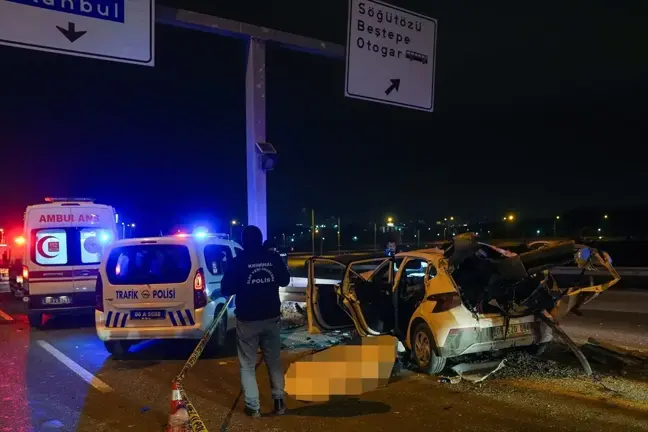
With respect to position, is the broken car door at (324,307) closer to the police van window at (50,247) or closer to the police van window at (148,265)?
the police van window at (148,265)

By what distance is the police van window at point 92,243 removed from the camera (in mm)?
11766

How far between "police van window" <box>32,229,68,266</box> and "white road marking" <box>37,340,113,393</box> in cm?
205

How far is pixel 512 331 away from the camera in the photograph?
6871 mm

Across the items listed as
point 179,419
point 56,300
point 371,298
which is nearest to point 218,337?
point 371,298

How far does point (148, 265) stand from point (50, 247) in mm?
4056

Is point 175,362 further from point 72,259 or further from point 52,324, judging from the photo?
point 52,324

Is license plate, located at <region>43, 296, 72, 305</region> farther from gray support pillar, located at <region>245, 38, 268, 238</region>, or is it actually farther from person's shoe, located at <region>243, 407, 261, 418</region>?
person's shoe, located at <region>243, 407, 261, 418</region>

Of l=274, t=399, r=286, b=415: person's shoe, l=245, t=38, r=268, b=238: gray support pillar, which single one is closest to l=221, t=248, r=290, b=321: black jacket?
l=274, t=399, r=286, b=415: person's shoe

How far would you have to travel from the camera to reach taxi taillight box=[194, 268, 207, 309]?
820cm

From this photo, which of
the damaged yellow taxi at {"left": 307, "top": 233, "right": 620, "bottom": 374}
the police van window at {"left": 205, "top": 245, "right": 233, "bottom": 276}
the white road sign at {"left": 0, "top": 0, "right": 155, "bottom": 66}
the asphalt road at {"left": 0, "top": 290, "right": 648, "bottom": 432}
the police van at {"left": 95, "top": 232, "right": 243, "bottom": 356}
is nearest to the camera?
the asphalt road at {"left": 0, "top": 290, "right": 648, "bottom": 432}

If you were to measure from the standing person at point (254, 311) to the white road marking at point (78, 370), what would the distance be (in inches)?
86.1

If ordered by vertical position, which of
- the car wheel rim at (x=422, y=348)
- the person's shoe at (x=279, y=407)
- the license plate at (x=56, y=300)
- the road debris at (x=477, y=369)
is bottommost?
the license plate at (x=56, y=300)

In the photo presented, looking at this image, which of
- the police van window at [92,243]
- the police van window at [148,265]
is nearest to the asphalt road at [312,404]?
the police van window at [148,265]

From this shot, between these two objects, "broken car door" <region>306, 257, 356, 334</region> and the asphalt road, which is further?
"broken car door" <region>306, 257, 356, 334</region>
